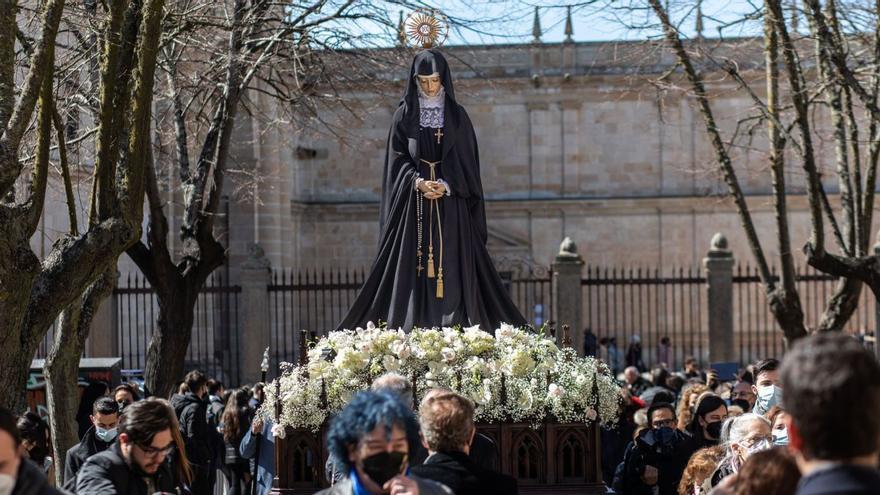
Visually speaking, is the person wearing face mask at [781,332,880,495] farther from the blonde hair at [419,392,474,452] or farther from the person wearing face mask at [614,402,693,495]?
the person wearing face mask at [614,402,693,495]

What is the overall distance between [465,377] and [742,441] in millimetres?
2236

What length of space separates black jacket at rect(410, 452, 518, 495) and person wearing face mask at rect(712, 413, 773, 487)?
1.63 metres

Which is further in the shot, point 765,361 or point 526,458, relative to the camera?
point 765,361

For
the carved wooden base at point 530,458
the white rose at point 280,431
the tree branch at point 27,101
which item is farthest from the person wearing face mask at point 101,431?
the tree branch at point 27,101

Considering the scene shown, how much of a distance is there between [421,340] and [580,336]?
670 inches

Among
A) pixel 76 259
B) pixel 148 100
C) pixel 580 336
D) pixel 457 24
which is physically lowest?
pixel 580 336

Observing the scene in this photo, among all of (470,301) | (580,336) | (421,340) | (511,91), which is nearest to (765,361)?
(470,301)

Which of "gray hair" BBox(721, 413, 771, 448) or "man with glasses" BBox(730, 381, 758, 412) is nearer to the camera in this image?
"gray hair" BBox(721, 413, 771, 448)

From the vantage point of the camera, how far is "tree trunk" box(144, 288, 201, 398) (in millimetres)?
16859

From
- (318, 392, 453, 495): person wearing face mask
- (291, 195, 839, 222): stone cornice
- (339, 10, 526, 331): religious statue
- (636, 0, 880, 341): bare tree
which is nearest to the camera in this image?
(318, 392, 453, 495): person wearing face mask

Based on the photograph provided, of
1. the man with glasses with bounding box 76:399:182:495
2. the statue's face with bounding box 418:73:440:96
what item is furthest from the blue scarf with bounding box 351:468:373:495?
the statue's face with bounding box 418:73:440:96

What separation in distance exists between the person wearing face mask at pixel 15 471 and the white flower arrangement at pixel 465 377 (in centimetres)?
366

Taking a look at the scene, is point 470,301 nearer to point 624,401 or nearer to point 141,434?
point 624,401

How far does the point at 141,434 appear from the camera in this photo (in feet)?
19.4
